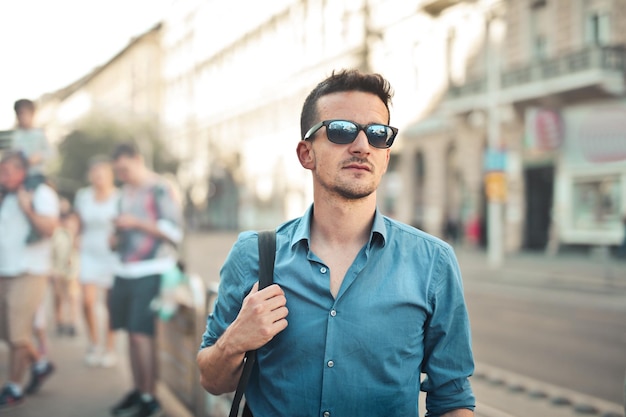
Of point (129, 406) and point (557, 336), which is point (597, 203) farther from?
point (129, 406)

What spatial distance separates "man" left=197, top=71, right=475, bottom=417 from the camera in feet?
6.72

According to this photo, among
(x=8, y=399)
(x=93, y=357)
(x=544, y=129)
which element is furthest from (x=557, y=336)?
(x=544, y=129)

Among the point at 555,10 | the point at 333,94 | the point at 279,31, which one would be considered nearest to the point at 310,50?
the point at 279,31

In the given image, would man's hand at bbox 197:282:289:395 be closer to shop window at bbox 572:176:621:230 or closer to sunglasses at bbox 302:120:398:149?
sunglasses at bbox 302:120:398:149

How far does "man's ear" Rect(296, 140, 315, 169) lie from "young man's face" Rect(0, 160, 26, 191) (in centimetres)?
379

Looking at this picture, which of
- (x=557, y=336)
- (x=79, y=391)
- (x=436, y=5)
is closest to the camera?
(x=79, y=391)

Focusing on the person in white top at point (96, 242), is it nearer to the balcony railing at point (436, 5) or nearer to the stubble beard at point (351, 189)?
the stubble beard at point (351, 189)

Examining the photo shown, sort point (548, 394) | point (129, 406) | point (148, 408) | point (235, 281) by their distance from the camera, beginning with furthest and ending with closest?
point (548, 394) → point (129, 406) → point (148, 408) → point (235, 281)

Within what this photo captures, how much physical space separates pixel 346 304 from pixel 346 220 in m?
0.31

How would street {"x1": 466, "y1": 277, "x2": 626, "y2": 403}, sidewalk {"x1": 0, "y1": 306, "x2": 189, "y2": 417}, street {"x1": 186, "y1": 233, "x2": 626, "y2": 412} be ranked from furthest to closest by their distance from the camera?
1. street {"x1": 186, "y1": 233, "x2": 626, "y2": 412}
2. street {"x1": 466, "y1": 277, "x2": 626, "y2": 403}
3. sidewalk {"x1": 0, "y1": 306, "x2": 189, "y2": 417}

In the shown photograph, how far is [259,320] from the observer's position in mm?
2039

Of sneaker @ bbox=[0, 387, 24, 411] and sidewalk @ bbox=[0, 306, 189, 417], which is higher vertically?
sneaker @ bbox=[0, 387, 24, 411]

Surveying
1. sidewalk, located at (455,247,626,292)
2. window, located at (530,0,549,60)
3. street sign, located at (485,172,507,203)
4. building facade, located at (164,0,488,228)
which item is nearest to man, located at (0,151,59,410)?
sidewalk, located at (455,247,626,292)

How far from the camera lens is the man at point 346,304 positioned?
80.6 inches
